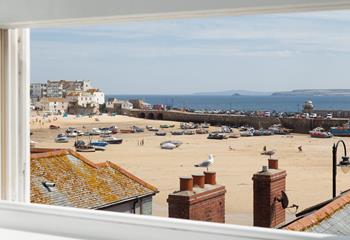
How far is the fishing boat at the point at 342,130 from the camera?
2.21 m

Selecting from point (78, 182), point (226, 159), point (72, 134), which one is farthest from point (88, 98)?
point (226, 159)

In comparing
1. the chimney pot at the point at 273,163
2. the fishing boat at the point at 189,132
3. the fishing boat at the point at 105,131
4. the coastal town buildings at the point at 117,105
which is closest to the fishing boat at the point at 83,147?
the fishing boat at the point at 105,131

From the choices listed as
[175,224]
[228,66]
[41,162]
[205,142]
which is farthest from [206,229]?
[41,162]

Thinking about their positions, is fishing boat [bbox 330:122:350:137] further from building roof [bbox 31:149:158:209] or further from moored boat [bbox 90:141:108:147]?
moored boat [bbox 90:141:108:147]

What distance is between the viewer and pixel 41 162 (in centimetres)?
276

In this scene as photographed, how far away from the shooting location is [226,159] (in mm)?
2436

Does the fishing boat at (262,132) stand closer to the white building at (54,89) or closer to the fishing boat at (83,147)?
the fishing boat at (83,147)

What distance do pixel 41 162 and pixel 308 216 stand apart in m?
1.47

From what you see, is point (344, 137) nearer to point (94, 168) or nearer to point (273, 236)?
point (273, 236)

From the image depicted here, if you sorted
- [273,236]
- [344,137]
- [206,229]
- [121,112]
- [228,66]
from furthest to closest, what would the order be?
[121,112] < [228,66] < [344,137] < [206,229] < [273,236]

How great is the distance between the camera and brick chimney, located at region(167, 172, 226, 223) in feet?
7.96

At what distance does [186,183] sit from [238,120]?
0.40 m

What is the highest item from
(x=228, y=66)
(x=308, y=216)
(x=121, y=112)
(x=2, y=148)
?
(x=228, y=66)

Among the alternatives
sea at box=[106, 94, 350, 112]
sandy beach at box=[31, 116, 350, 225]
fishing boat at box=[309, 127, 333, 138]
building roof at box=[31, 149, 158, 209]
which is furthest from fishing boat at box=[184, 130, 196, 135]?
fishing boat at box=[309, 127, 333, 138]
